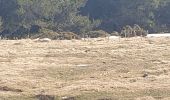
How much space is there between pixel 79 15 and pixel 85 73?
108ft

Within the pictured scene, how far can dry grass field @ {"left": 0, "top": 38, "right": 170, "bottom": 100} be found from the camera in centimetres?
1355

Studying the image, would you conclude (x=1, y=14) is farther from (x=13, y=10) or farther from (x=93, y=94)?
(x=93, y=94)

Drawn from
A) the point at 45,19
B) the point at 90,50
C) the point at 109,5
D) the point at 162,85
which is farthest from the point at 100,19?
the point at 162,85

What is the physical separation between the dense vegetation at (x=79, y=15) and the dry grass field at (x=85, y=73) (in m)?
21.3

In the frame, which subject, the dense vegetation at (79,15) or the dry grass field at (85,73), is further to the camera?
the dense vegetation at (79,15)

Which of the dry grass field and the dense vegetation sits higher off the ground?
the dense vegetation

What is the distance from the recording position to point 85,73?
1736cm

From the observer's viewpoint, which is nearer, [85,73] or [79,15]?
[85,73]

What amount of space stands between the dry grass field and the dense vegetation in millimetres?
21302

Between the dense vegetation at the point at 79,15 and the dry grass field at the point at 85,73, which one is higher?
the dense vegetation at the point at 79,15

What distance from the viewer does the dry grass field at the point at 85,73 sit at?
13555 millimetres

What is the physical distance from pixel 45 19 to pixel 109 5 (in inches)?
318

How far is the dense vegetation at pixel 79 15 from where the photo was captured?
156 feet

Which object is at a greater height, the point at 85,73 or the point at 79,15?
the point at 79,15
